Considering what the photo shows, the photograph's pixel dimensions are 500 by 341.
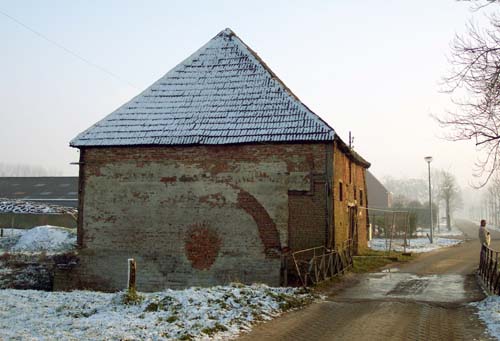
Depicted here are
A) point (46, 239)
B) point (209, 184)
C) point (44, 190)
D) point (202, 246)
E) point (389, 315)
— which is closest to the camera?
point (389, 315)

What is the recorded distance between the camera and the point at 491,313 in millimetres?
10336

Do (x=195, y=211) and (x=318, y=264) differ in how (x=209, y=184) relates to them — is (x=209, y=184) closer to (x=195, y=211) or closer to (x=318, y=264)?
(x=195, y=211)

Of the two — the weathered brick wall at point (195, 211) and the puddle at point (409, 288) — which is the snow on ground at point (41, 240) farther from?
the puddle at point (409, 288)

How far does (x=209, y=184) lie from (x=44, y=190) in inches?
1646

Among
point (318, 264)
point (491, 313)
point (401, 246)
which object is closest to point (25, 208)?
point (401, 246)

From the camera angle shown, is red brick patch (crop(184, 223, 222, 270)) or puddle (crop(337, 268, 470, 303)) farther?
red brick patch (crop(184, 223, 222, 270))

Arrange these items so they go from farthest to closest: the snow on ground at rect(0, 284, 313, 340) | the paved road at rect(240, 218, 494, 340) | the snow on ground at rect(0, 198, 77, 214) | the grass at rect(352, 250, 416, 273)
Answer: the snow on ground at rect(0, 198, 77, 214) → the grass at rect(352, 250, 416, 273) → the paved road at rect(240, 218, 494, 340) → the snow on ground at rect(0, 284, 313, 340)

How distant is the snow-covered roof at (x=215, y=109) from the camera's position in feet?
54.1

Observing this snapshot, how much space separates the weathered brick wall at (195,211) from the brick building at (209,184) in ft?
0.11

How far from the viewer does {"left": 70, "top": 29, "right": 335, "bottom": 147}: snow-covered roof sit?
16500 millimetres

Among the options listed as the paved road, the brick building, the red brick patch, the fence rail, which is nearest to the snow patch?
the brick building

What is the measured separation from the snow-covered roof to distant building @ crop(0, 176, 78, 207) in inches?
1320

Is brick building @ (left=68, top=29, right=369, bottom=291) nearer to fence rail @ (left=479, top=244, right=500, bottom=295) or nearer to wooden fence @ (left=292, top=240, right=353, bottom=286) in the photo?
wooden fence @ (left=292, top=240, right=353, bottom=286)

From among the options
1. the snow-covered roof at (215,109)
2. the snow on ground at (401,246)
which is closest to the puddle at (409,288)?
the snow-covered roof at (215,109)
